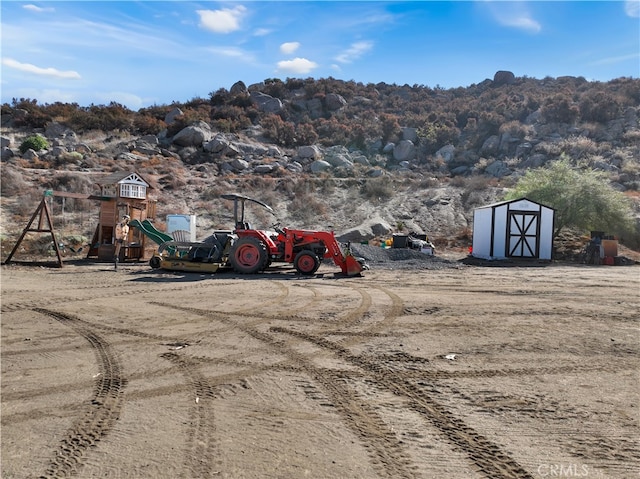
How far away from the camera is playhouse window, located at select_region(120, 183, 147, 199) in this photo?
747 inches

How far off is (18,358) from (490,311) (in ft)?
24.4

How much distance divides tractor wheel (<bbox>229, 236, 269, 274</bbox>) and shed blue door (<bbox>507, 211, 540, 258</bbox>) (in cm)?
1284

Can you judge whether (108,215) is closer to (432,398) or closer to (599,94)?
(432,398)

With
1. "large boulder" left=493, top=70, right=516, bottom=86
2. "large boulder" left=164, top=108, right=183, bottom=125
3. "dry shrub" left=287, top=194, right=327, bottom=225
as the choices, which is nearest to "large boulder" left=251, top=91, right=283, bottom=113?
"large boulder" left=164, top=108, right=183, bottom=125

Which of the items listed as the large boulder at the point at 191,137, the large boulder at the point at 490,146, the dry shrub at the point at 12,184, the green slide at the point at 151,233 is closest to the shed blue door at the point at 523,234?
the green slide at the point at 151,233

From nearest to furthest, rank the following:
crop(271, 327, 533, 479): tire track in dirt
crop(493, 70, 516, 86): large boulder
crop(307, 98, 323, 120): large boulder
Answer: crop(271, 327, 533, 479): tire track in dirt → crop(307, 98, 323, 120): large boulder → crop(493, 70, 516, 86): large boulder

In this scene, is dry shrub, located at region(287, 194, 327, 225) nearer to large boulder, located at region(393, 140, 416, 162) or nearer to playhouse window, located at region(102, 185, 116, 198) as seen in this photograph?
playhouse window, located at region(102, 185, 116, 198)

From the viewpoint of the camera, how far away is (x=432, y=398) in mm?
5043

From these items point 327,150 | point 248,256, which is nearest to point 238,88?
point 327,150

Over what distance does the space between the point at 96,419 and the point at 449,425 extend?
309 cm

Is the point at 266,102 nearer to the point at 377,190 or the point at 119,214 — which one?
the point at 377,190

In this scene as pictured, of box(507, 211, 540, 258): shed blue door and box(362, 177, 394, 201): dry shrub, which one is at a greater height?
box(362, 177, 394, 201): dry shrub

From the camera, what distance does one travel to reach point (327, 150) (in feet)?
145

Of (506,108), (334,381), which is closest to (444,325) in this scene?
(334,381)
